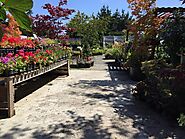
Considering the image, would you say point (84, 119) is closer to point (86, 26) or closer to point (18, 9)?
point (18, 9)

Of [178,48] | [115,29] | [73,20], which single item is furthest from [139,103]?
[115,29]

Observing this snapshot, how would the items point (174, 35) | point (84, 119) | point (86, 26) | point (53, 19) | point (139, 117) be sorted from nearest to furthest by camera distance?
point (84, 119) < point (139, 117) < point (174, 35) < point (53, 19) < point (86, 26)

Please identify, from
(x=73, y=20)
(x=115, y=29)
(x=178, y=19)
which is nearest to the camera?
(x=178, y=19)

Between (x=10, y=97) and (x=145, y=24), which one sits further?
(x=145, y=24)

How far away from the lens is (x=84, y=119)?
17.5 ft

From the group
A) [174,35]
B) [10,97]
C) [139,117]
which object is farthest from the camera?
[174,35]

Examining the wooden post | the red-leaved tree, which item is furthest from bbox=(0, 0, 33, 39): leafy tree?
the red-leaved tree

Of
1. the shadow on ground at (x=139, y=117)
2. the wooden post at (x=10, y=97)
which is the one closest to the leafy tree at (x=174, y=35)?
the shadow on ground at (x=139, y=117)

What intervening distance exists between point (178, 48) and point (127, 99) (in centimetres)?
224

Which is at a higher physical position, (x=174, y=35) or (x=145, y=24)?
(x=145, y=24)

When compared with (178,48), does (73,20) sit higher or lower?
higher

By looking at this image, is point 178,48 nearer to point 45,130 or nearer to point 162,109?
point 162,109

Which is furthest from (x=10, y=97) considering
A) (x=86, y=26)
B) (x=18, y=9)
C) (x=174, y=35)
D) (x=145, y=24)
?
(x=86, y=26)

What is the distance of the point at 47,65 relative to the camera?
8961 millimetres
